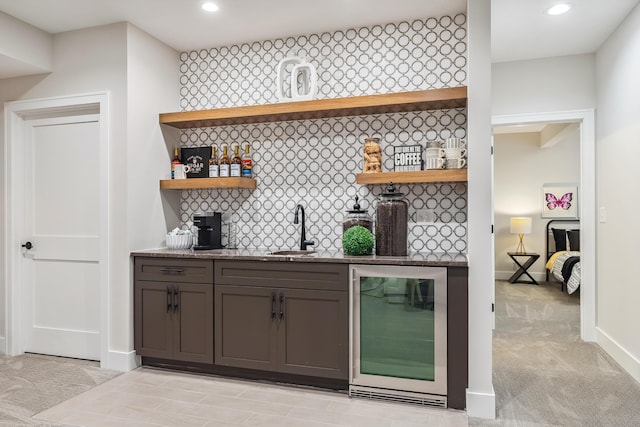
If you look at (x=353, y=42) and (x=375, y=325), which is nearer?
(x=375, y=325)

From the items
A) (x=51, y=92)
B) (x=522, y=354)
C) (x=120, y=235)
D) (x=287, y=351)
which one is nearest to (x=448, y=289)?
(x=287, y=351)

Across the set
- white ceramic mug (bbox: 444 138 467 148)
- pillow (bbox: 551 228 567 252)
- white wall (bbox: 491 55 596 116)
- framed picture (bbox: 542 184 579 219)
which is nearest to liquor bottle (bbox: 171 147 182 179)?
white ceramic mug (bbox: 444 138 467 148)

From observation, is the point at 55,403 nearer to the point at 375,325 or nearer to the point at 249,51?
the point at 375,325

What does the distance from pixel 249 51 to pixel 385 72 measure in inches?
46.8

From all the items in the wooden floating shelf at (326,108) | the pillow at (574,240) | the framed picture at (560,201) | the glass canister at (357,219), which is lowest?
the pillow at (574,240)

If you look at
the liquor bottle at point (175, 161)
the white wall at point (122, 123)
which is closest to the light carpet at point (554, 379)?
the white wall at point (122, 123)

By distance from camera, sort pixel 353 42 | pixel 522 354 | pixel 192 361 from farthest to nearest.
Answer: pixel 522 354
pixel 353 42
pixel 192 361

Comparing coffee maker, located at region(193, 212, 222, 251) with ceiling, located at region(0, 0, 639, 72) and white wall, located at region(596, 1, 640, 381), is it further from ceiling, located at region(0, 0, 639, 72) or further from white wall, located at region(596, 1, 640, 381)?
white wall, located at region(596, 1, 640, 381)

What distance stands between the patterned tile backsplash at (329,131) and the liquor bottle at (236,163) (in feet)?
0.48

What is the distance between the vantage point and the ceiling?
3016mm

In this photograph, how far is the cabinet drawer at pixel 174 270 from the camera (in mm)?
3125

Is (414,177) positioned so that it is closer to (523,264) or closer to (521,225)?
(521,225)

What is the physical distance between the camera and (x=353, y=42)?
3.39m

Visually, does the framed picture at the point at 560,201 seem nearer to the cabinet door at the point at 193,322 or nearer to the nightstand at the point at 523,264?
the nightstand at the point at 523,264
